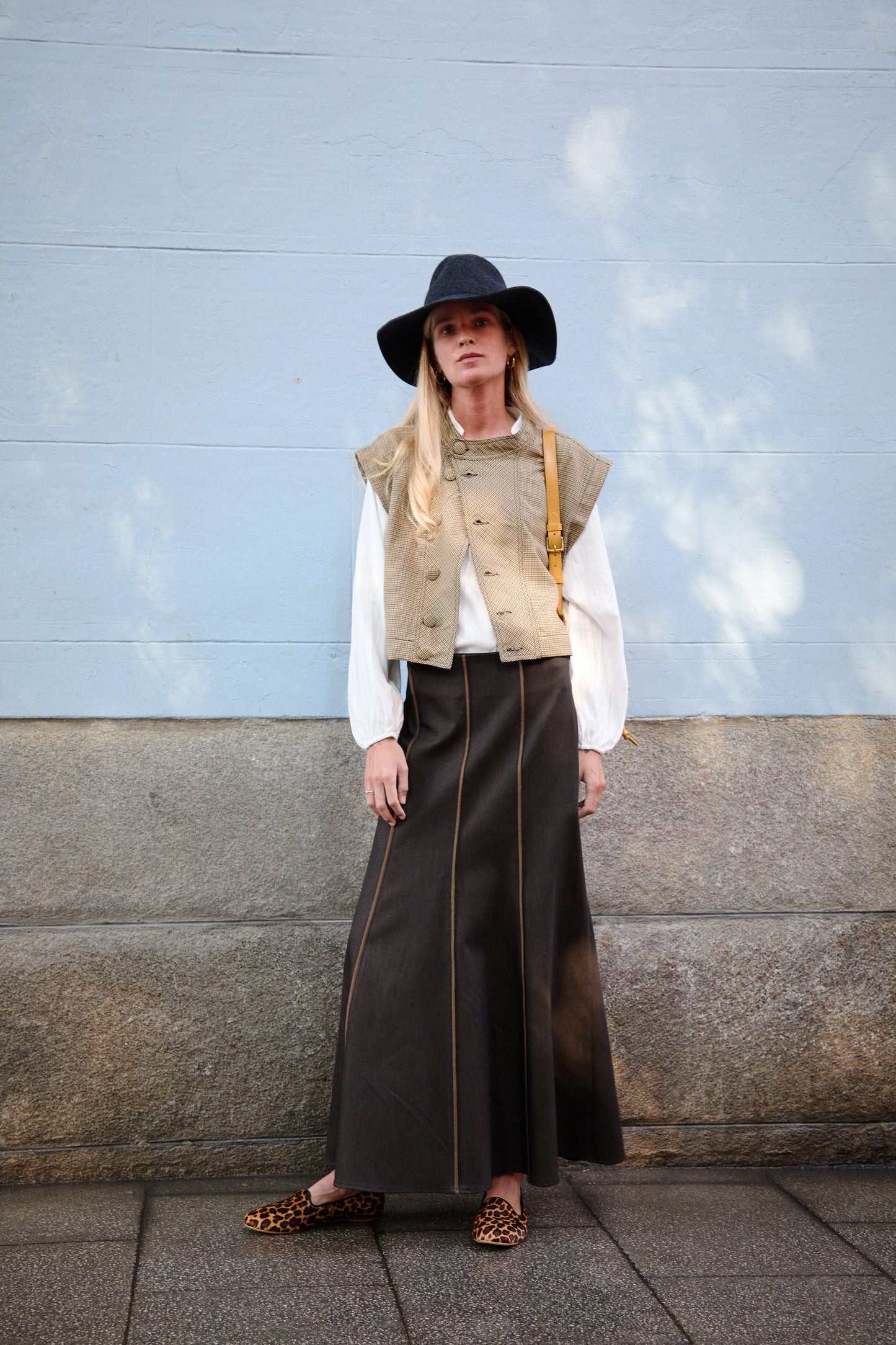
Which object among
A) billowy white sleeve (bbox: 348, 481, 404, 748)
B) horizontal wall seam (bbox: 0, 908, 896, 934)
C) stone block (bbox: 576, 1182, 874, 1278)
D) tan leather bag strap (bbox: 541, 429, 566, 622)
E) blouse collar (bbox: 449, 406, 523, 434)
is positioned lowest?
stone block (bbox: 576, 1182, 874, 1278)

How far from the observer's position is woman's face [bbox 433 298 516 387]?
2.59 m

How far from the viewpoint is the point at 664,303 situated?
3172 mm

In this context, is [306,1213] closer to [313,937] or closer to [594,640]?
[313,937]

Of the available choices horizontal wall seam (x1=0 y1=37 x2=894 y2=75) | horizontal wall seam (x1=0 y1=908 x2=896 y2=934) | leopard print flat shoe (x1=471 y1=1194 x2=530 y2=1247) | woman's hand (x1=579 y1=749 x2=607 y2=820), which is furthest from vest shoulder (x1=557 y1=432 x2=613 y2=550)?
leopard print flat shoe (x1=471 y1=1194 x2=530 y2=1247)

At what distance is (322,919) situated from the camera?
3.02 metres

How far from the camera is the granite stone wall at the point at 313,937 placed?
287 centimetres

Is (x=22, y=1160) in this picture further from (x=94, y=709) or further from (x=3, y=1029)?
(x=94, y=709)

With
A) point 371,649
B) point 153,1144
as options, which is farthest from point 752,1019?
point 153,1144

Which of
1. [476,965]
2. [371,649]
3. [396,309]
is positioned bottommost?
[476,965]

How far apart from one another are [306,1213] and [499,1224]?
1.37ft

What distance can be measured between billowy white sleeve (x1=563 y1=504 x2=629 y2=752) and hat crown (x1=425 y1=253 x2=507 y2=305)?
563 mm

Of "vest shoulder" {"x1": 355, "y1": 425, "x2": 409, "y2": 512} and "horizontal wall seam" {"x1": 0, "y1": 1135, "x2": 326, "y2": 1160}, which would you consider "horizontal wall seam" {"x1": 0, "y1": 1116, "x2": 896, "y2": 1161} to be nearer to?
"horizontal wall seam" {"x1": 0, "y1": 1135, "x2": 326, "y2": 1160}

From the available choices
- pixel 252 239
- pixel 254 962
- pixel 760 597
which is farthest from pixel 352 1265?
pixel 252 239

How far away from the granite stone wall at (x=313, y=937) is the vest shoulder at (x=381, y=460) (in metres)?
0.73
